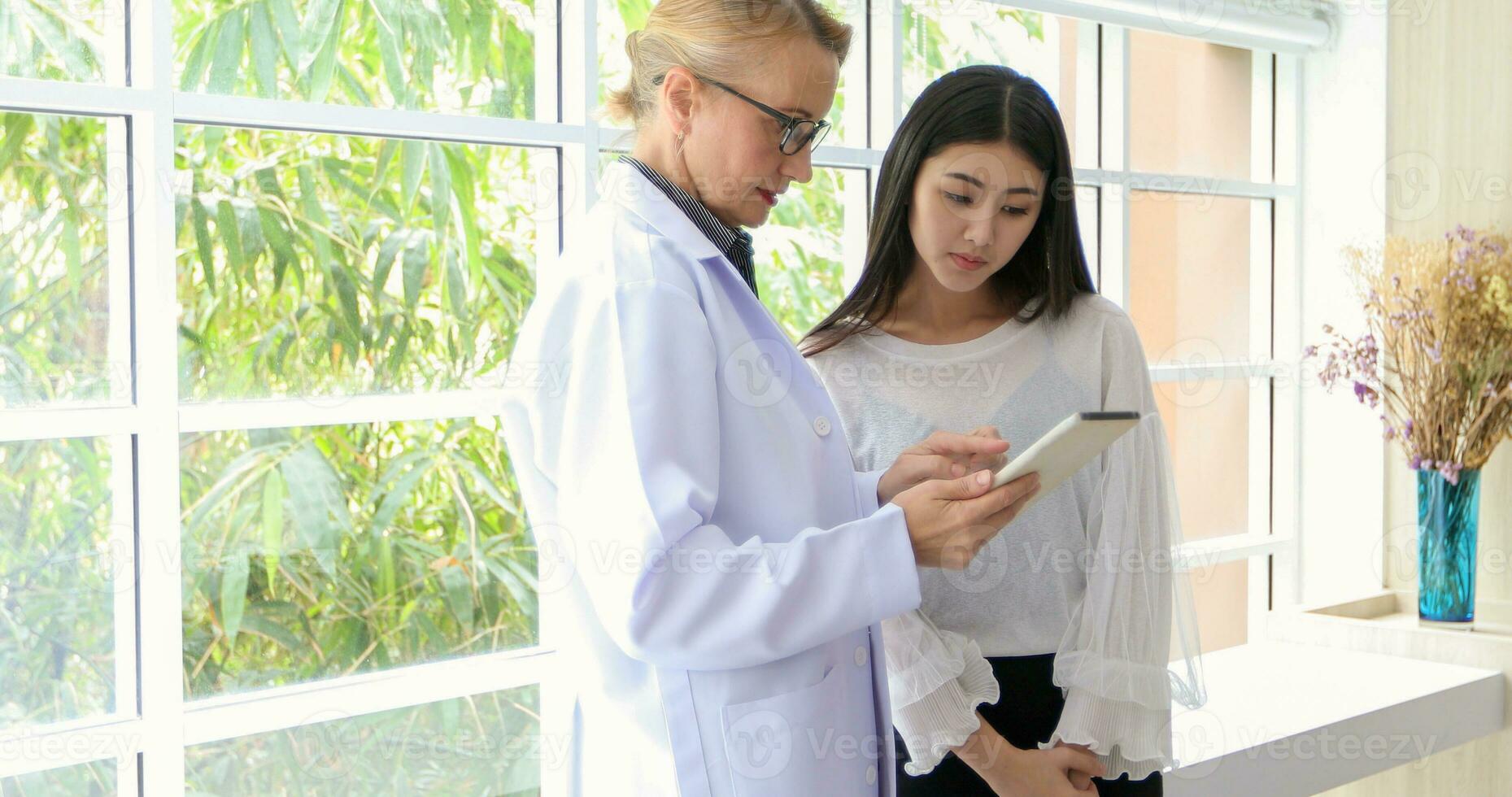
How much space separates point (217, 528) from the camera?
189cm

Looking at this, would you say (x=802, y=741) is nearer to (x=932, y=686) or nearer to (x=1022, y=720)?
(x=932, y=686)

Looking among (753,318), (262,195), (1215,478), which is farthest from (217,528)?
(1215,478)

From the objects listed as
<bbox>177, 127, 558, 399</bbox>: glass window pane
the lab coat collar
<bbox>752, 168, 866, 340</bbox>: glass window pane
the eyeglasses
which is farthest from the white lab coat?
<bbox>752, 168, 866, 340</bbox>: glass window pane

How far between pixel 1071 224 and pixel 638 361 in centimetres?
82

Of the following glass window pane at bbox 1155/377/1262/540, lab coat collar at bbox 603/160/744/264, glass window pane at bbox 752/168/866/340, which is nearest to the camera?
lab coat collar at bbox 603/160/744/264

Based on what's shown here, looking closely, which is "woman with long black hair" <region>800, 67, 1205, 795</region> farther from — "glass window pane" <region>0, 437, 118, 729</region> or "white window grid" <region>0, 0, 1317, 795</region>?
"glass window pane" <region>0, 437, 118, 729</region>

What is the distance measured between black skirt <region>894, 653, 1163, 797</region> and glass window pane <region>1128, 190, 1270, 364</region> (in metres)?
1.97

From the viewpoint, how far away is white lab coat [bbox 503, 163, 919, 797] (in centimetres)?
106

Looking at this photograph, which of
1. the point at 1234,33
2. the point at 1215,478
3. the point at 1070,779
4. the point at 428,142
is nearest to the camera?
the point at 1070,779

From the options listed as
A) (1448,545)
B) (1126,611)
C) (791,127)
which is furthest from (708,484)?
(1448,545)

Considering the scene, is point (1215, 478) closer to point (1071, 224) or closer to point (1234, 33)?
point (1234, 33)

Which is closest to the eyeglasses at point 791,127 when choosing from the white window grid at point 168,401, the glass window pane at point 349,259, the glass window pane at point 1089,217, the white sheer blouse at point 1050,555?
the white window grid at point 168,401

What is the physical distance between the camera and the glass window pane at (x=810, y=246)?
2641 millimetres

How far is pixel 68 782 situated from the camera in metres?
1.77
